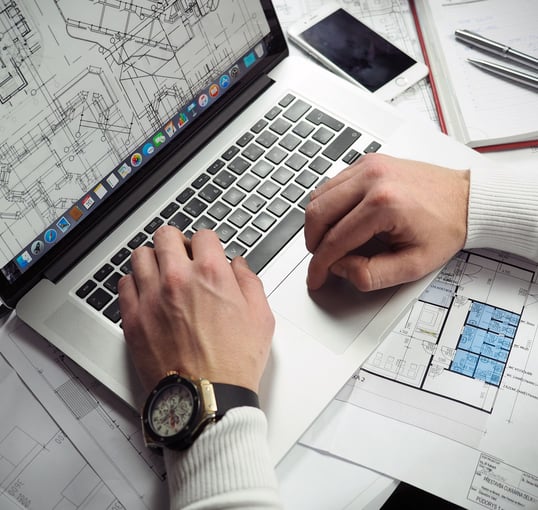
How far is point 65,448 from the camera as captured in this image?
685 mm

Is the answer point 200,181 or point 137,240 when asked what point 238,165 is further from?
point 137,240

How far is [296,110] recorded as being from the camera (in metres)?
0.82

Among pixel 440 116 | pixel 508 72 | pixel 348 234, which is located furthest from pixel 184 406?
pixel 508 72

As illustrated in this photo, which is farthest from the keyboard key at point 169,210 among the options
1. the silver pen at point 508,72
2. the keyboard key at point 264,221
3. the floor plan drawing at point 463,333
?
the silver pen at point 508,72

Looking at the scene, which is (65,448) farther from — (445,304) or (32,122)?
(445,304)

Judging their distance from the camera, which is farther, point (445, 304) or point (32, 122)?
point (445, 304)

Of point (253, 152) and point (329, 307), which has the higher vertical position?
point (253, 152)

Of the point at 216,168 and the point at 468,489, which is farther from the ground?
the point at 216,168

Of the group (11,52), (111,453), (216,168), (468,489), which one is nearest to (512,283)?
(468,489)

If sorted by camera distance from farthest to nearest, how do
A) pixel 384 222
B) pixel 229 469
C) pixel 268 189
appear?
pixel 268 189, pixel 384 222, pixel 229 469

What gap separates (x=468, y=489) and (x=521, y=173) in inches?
16.0

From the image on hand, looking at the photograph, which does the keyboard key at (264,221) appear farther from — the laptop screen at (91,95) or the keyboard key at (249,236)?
the laptop screen at (91,95)

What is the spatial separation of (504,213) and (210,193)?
0.37m

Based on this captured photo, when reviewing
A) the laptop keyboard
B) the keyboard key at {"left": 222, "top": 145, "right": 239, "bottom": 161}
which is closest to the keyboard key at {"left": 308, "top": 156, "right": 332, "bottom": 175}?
the laptop keyboard
